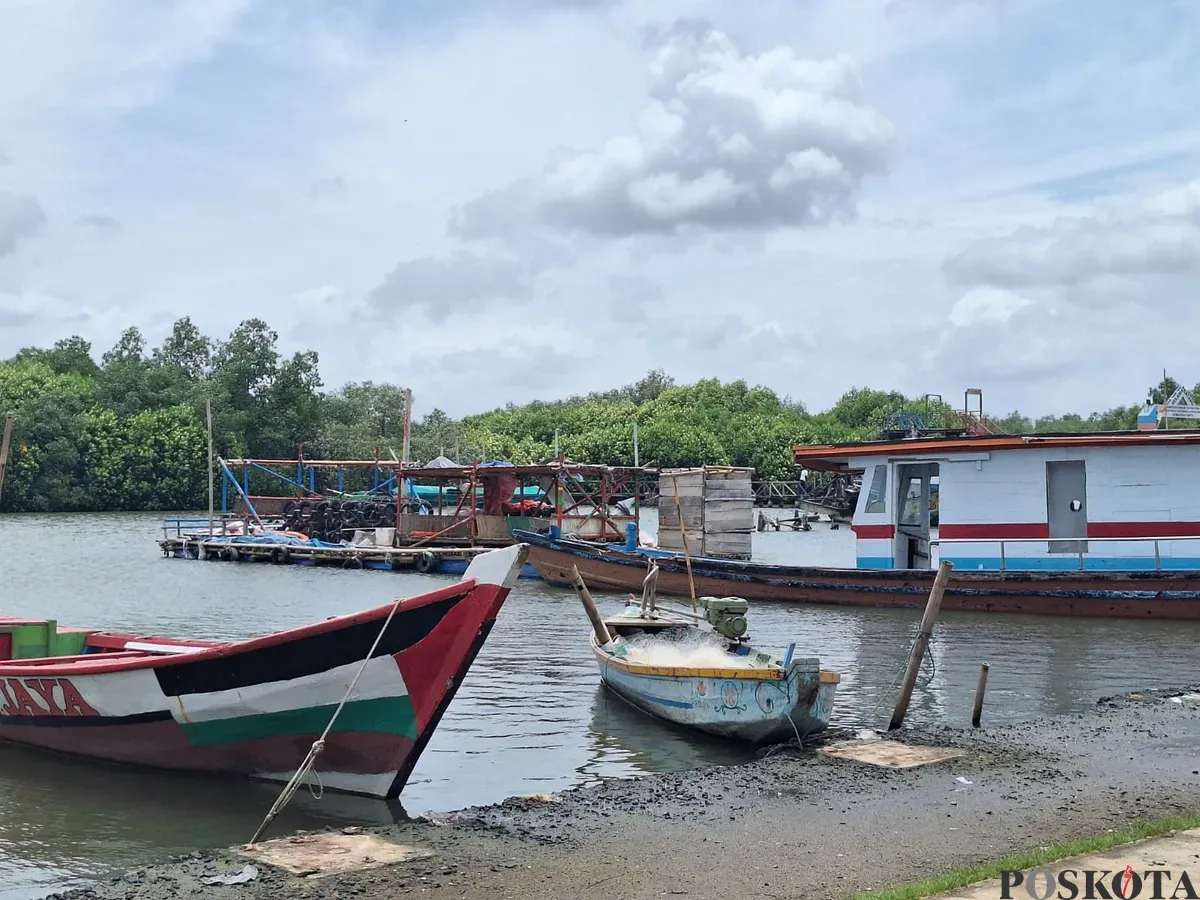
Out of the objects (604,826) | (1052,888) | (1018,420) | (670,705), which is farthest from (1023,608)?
(1018,420)

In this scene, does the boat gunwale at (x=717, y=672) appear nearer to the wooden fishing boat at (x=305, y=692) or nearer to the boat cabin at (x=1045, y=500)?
the wooden fishing boat at (x=305, y=692)

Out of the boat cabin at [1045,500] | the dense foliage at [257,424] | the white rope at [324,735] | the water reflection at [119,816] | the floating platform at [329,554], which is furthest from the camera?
the dense foliage at [257,424]

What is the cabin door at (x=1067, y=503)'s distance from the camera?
23328 mm

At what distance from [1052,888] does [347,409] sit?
312ft

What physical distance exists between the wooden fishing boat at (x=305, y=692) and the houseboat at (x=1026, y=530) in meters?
15.6

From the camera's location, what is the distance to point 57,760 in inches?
480

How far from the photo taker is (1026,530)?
23.7 m

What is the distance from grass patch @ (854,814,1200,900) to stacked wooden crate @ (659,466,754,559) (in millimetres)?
21372

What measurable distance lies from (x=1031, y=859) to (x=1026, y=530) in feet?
56.6

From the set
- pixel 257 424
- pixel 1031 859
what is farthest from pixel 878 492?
pixel 257 424

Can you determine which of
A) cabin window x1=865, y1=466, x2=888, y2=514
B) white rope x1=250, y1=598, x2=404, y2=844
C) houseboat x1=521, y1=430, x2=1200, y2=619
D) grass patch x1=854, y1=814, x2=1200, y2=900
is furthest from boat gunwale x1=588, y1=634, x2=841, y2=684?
cabin window x1=865, y1=466, x2=888, y2=514

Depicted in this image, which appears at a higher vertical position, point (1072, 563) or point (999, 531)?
point (999, 531)

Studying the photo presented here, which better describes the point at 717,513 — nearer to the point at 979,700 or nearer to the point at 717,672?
the point at 979,700

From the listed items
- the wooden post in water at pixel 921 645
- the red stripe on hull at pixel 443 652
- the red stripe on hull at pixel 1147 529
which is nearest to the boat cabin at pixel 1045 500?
the red stripe on hull at pixel 1147 529
